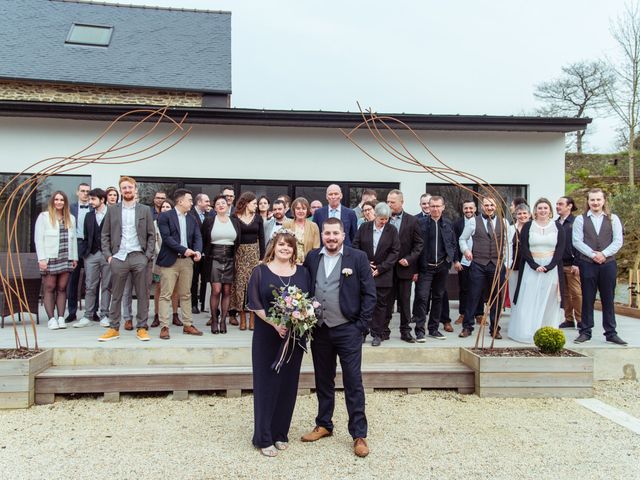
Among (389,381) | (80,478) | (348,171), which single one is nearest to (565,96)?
(348,171)

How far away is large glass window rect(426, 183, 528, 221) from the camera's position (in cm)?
957

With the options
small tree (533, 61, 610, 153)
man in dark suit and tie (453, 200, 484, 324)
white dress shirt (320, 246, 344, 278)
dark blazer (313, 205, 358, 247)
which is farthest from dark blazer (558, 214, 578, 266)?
small tree (533, 61, 610, 153)

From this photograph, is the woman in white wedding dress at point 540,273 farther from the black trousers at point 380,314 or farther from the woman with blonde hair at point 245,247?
the woman with blonde hair at point 245,247

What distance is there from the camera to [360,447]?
3.77 m

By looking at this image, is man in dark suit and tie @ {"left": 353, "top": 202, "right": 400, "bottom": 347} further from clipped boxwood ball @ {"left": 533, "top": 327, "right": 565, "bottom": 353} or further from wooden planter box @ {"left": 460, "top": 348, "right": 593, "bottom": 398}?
clipped boxwood ball @ {"left": 533, "top": 327, "right": 565, "bottom": 353}

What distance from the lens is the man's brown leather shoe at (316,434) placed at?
4032 millimetres

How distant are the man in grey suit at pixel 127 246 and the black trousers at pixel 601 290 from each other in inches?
214

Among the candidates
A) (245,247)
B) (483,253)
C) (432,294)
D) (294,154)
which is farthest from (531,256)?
(294,154)

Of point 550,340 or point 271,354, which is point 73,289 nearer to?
point 271,354

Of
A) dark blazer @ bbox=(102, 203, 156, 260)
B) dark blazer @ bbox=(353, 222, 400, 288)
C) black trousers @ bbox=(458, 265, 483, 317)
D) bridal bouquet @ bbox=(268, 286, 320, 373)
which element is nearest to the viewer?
bridal bouquet @ bbox=(268, 286, 320, 373)

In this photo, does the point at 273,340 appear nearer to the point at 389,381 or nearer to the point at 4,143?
the point at 389,381

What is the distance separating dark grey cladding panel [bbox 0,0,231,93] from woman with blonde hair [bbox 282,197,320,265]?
324 inches

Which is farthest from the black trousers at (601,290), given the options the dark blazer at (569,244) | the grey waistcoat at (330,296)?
the grey waistcoat at (330,296)

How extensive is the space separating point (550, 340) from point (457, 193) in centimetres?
482
